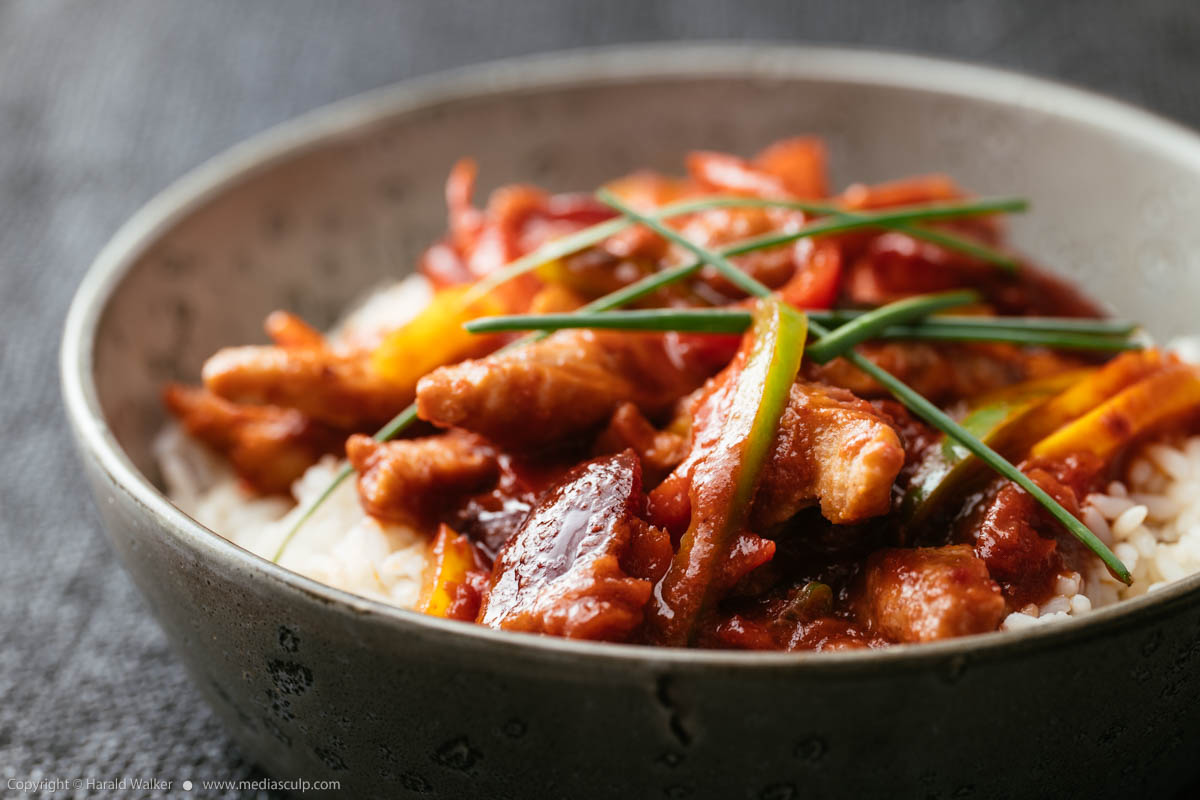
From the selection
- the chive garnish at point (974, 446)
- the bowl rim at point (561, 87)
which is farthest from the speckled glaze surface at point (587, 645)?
the chive garnish at point (974, 446)

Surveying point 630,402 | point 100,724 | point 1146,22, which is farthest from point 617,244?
point 1146,22

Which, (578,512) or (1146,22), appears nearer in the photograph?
(578,512)

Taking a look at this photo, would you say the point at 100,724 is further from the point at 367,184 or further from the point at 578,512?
the point at 367,184

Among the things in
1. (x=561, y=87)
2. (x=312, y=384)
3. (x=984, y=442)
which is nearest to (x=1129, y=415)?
(x=984, y=442)

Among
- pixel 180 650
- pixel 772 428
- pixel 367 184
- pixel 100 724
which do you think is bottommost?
pixel 100 724

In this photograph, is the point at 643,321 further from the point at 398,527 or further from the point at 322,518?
the point at 322,518

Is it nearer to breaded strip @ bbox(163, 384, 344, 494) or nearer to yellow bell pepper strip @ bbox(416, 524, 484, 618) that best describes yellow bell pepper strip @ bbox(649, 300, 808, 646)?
yellow bell pepper strip @ bbox(416, 524, 484, 618)
